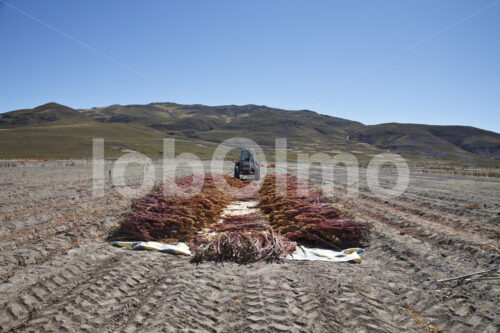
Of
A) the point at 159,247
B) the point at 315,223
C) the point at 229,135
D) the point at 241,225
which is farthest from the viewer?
the point at 229,135

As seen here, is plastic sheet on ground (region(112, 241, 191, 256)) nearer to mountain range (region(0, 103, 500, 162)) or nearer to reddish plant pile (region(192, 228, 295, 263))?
reddish plant pile (region(192, 228, 295, 263))

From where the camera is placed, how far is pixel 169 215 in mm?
7117

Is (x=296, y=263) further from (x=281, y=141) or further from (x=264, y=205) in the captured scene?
(x=281, y=141)

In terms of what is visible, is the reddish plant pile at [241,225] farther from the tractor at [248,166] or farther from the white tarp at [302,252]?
the tractor at [248,166]

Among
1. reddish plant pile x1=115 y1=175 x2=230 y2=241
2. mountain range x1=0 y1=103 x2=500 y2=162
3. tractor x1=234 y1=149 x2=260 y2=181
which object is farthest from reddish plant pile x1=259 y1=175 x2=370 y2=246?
mountain range x1=0 y1=103 x2=500 y2=162

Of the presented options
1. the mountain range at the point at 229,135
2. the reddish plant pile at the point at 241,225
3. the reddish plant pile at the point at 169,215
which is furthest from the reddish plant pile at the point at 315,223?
the mountain range at the point at 229,135

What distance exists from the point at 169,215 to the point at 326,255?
12.4 feet

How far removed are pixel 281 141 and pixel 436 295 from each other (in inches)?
4899

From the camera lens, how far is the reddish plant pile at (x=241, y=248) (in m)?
5.41

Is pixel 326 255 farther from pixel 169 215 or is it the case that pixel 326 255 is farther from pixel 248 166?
pixel 248 166

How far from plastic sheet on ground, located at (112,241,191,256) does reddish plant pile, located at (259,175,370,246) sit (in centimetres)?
218

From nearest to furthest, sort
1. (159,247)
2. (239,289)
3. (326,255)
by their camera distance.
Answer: (239,289), (326,255), (159,247)

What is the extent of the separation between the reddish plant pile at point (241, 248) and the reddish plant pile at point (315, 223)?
852 millimetres

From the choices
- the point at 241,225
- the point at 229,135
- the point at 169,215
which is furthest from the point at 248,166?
the point at 229,135
